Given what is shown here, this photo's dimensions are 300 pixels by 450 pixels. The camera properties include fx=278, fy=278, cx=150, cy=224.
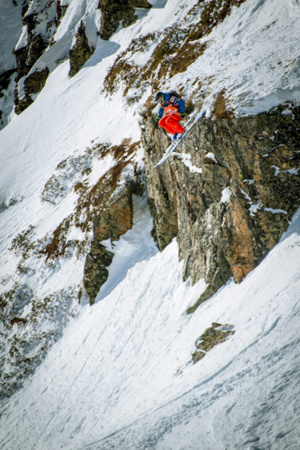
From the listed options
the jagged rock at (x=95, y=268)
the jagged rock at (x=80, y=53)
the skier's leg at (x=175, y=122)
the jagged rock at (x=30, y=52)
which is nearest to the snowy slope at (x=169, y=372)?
the jagged rock at (x=95, y=268)

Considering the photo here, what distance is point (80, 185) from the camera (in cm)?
2059

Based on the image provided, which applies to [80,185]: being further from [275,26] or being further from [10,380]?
Answer: [275,26]

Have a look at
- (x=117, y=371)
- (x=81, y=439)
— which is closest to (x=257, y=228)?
(x=117, y=371)

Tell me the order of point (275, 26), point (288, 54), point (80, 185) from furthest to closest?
point (80, 185)
point (275, 26)
point (288, 54)

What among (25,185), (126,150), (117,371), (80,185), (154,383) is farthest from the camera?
(25,185)

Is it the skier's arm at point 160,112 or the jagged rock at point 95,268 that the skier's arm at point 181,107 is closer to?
the skier's arm at point 160,112

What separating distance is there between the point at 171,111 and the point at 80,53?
89.9ft

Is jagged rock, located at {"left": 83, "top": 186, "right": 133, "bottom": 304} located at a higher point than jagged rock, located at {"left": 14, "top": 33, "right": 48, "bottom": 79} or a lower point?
lower

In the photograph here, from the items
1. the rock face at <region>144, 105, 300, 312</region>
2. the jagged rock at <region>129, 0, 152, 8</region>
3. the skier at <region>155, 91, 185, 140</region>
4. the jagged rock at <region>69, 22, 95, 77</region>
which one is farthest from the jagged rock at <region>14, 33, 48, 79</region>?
the rock face at <region>144, 105, 300, 312</region>

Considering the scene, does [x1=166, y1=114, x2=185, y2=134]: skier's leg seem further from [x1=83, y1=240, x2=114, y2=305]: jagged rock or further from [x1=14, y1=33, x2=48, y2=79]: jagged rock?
[x1=14, y1=33, x2=48, y2=79]: jagged rock

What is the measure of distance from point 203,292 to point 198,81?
8850mm

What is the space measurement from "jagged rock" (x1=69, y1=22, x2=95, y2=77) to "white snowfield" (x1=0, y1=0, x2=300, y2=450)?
13255 millimetres

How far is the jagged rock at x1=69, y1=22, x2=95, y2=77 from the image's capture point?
104 ft

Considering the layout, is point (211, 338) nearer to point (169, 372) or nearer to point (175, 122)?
point (169, 372)
